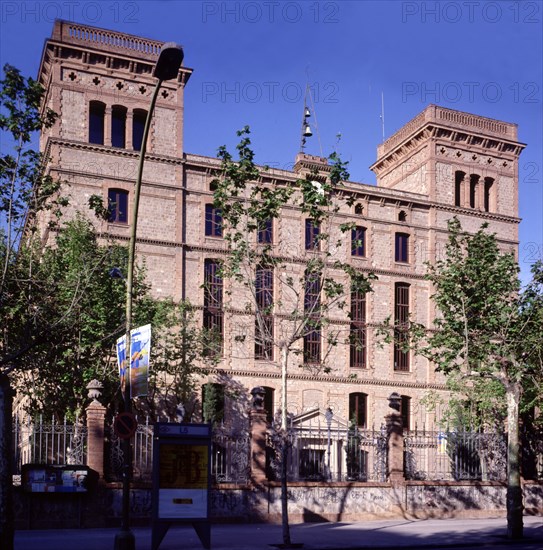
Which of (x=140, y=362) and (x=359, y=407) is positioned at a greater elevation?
(x=140, y=362)

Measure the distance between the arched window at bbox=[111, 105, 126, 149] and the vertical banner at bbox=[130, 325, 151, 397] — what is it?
2456 centimetres

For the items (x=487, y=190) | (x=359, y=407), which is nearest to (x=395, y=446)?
(x=359, y=407)

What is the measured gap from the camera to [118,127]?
40125 millimetres

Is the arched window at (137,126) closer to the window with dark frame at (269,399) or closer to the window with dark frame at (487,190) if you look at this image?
the window with dark frame at (269,399)

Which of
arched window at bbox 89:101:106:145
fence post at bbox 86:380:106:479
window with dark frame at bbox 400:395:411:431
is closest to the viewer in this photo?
fence post at bbox 86:380:106:479

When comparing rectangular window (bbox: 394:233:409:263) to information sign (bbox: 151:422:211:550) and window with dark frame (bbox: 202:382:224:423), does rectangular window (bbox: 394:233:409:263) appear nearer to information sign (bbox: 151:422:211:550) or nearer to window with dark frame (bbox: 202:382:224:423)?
window with dark frame (bbox: 202:382:224:423)

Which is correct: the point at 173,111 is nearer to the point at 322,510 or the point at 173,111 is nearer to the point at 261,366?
the point at 261,366

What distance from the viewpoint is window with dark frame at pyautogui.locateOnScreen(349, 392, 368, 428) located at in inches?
1670

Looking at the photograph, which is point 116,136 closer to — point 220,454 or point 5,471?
point 220,454

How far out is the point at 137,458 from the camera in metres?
26.2

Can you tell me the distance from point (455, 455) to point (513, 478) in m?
5.98

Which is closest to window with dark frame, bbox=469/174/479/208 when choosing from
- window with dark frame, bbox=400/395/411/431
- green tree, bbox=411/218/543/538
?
window with dark frame, bbox=400/395/411/431

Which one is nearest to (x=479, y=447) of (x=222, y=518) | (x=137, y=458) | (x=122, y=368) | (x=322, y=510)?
(x=322, y=510)

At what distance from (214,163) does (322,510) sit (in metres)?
21.0
